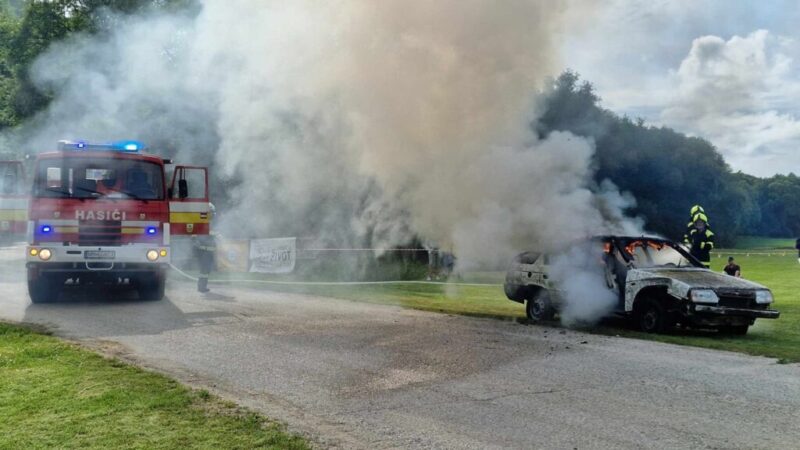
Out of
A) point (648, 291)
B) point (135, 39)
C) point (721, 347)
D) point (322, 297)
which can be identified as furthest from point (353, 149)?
point (135, 39)

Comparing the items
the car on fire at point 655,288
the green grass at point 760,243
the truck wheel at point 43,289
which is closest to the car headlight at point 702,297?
the car on fire at point 655,288

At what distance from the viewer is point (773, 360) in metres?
8.96

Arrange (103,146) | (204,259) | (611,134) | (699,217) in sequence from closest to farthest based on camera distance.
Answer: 1. (103,146)
2. (699,217)
3. (204,259)
4. (611,134)

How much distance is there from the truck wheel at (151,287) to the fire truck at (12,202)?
286 centimetres

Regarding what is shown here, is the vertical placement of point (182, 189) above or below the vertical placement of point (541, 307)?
above

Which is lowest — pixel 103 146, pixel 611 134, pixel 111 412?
pixel 111 412

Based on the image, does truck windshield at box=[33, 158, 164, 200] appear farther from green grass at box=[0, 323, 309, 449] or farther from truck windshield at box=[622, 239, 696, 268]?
truck windshield at box=[622, 239, 696, 268]

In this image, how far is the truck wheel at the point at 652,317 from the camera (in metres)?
11.0

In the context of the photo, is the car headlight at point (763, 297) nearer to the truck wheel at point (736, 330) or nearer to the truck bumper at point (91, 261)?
the truck wheel at point (736, 330)

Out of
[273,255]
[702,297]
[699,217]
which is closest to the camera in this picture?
[702,297]

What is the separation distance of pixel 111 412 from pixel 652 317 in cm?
846

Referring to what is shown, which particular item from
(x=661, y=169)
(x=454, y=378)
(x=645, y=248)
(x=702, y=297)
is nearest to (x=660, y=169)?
(x=661, y=169)

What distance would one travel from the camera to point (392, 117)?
13891mm

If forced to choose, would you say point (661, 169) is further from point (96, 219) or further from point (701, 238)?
point (96, 219)
